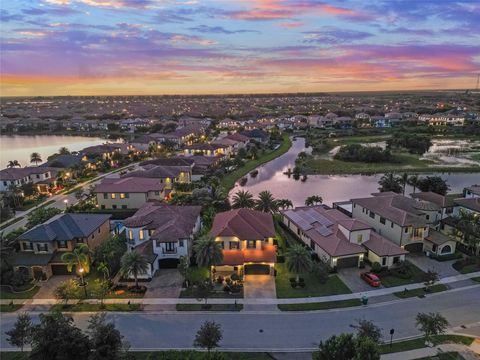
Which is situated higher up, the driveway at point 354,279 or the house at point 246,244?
the house at point 246,244

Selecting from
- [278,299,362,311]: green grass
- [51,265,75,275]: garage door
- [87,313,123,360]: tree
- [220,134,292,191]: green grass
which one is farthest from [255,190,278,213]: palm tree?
[87,313,123,360]: tree

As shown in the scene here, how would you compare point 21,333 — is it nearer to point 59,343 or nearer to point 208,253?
point 59,343

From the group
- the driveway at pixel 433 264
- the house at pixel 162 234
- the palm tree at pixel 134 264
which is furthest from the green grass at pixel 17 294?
the driveway at pixel 433 264

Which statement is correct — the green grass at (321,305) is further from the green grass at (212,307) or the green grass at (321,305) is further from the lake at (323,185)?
the lake at (323,185)

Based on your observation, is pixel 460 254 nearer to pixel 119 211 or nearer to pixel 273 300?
pixel 273 300

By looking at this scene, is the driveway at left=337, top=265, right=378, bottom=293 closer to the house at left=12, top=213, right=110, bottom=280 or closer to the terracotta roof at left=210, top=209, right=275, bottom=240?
the terracotta roof at left=210, top=209, right=275, bottom=240

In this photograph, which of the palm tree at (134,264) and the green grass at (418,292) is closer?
the green grass at (418,292)
